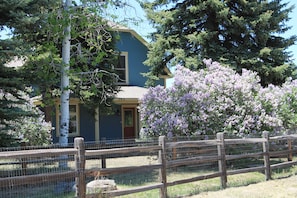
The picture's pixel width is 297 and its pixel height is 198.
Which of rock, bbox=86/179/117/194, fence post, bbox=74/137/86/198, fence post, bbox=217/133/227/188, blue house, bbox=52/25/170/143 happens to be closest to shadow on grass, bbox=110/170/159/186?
rock, bbox=86/179/117/194

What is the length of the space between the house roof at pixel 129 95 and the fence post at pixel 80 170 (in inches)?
432

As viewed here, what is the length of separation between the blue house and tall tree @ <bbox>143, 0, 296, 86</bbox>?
216cm

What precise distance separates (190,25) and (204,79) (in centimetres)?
526

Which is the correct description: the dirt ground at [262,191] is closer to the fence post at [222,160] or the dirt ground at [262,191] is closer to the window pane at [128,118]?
the fence post at [222,160]

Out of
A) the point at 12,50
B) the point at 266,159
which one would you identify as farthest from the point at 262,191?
the point at 12,50

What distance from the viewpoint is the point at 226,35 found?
17.1 meters

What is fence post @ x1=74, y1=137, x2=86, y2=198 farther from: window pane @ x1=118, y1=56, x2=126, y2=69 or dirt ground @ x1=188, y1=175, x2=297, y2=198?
window pane @ x1=118, y1=56, x2=126, y2=69

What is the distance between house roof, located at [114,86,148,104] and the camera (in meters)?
17.7

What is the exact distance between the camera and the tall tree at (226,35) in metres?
16.0

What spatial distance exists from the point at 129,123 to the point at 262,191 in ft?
42.6

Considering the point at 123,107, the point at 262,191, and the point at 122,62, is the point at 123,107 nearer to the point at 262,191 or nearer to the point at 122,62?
the point at 122,62

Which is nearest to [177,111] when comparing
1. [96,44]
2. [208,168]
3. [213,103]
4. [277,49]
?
[213,103]

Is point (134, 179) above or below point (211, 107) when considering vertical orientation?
below

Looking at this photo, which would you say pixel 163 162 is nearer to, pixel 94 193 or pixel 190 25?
pixel 94 193
